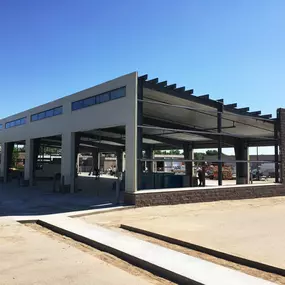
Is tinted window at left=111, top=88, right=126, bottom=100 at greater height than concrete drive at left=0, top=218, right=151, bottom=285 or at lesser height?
greater

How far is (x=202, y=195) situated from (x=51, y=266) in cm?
1139

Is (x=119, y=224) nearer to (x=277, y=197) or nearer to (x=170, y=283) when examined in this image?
(x=170, y=283)

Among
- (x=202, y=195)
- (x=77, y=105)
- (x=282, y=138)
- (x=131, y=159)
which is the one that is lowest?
(x=202, y=195)

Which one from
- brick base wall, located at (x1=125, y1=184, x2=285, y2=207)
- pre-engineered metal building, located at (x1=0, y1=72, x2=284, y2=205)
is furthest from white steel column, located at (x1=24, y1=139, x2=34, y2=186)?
brick base wall, located at (x1=125, y1=184, x2=285, y2=207)

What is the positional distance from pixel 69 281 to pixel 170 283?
1665 mm

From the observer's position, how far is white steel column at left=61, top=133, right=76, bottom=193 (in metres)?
20.5

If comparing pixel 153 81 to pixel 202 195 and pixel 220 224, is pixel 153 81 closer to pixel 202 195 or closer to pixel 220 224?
pixel 202 195

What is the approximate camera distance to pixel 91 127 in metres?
18.2

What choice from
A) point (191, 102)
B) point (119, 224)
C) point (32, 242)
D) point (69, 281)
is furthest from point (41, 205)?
point (69, 281)

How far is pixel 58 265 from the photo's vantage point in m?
6.36

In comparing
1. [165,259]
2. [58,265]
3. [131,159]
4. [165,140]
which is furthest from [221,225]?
[165,140]

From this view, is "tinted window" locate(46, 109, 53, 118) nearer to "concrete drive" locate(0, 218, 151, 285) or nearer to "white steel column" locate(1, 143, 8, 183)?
"white steel column" locate(1, 143, 8, 183)

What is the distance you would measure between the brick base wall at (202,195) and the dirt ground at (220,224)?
46 centimetres

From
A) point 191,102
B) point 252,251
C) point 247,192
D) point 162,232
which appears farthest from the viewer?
point 247,192
